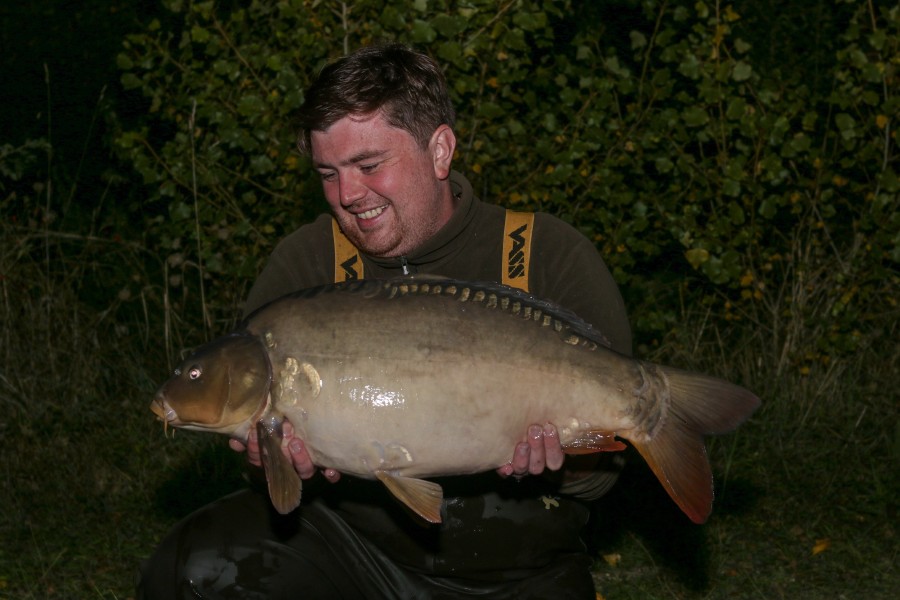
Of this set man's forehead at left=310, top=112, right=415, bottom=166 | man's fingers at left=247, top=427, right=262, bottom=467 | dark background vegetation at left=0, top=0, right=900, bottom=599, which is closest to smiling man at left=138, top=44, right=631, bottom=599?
man's forehead at left=310, top=112, right=415, bottom=166

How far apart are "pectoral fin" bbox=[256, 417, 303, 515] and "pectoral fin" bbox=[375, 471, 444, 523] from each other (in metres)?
0.16

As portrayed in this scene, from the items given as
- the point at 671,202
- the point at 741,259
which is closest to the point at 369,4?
the point at 671,202

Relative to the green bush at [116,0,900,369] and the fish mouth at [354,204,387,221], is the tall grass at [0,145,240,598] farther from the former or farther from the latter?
the fish mouth at [354,204,387,221]

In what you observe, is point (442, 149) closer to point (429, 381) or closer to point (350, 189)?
point (350, 189)

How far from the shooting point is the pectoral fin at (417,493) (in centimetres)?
226

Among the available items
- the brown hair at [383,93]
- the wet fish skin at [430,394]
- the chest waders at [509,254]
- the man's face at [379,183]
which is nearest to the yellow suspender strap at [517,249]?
the chest waders at [509,254]

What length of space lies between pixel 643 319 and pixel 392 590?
219 cm

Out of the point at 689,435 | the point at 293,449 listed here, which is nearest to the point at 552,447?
the point at 689,435

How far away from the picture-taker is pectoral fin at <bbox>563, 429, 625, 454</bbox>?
2283 millimetres

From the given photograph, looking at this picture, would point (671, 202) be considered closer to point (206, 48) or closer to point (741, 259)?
point (741, 259)

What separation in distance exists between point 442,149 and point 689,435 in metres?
0.91

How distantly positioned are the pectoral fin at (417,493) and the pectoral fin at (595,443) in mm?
268

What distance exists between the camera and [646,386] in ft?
7.44

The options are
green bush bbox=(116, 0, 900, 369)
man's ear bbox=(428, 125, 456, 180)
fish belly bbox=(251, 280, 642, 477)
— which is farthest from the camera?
green bush bbox=(116, 0, 900, 369)
